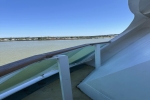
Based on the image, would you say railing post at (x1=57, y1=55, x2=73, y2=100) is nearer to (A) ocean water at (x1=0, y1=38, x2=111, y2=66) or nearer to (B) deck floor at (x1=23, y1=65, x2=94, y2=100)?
(B) deck floor at (x1=23, y1=65, x2=94, y2=100)

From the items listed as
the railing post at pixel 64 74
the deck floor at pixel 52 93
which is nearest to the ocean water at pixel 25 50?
the deck floor at pixel 52 93

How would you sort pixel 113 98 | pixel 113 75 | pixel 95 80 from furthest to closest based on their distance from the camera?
pixel 95 80, pixel 113 75, pixel 113 98

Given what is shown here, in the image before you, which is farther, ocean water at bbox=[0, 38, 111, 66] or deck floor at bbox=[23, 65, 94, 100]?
ocean water at bbox=[0, 38, 111, 66]

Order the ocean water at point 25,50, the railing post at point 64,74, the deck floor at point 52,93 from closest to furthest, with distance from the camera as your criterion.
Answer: the railing post at point 64,74
the deck floor at point 52,93
the ocean water at point 25,50

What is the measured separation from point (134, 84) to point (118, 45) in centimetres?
156

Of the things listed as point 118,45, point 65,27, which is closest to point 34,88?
point 118,45

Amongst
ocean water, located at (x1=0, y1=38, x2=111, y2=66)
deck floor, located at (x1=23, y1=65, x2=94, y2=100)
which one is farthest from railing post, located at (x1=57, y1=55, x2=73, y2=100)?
ocean water, located at (x1=0, y1=38, x2=111, y2=66)

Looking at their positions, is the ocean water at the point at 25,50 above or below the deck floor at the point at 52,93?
below

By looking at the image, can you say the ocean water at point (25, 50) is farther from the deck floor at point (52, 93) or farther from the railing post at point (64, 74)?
the railing post at point (64, 74)

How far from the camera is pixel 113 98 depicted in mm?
1195

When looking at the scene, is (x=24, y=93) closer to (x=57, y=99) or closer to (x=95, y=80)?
(x=57, y=99)

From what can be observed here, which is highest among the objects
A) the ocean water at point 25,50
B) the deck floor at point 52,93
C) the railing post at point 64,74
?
the railing post at point 64,74

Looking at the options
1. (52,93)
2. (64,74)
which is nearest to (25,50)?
(52,93)

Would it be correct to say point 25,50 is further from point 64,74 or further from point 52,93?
point 64,74
